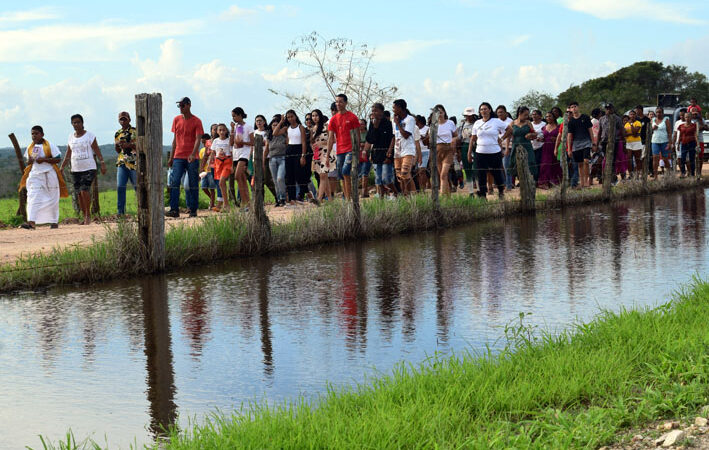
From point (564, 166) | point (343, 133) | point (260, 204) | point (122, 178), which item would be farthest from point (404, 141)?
point (260, 204)

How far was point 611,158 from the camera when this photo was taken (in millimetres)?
21156

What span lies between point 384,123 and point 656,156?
999 centimetres

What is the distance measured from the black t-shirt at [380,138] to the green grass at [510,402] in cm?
1120

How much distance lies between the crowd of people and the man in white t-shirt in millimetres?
18

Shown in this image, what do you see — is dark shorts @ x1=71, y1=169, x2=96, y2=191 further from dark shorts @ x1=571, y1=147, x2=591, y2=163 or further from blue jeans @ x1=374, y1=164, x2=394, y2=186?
dark shorts @ x1=571, y1=147, x2=591, y2=163

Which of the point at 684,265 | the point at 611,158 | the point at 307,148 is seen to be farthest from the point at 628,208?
the point at 684,265

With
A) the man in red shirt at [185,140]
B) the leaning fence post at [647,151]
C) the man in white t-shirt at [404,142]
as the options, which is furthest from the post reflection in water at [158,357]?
the leaning fence post at [647,151]

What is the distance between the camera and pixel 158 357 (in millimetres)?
7289

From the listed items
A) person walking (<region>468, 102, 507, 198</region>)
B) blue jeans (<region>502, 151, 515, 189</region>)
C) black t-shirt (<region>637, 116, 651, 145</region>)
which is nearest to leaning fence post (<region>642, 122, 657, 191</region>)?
black t-shirt (<region>637, 116, 651, 145</region>)

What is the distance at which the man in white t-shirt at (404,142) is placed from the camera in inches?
693

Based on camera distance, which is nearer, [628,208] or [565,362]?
[565,362]

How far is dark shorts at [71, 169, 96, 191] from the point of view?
17531 mm

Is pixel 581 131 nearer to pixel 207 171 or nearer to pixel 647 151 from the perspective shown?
pixel 647 151

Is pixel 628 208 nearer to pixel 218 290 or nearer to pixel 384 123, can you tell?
pixel 384 123
